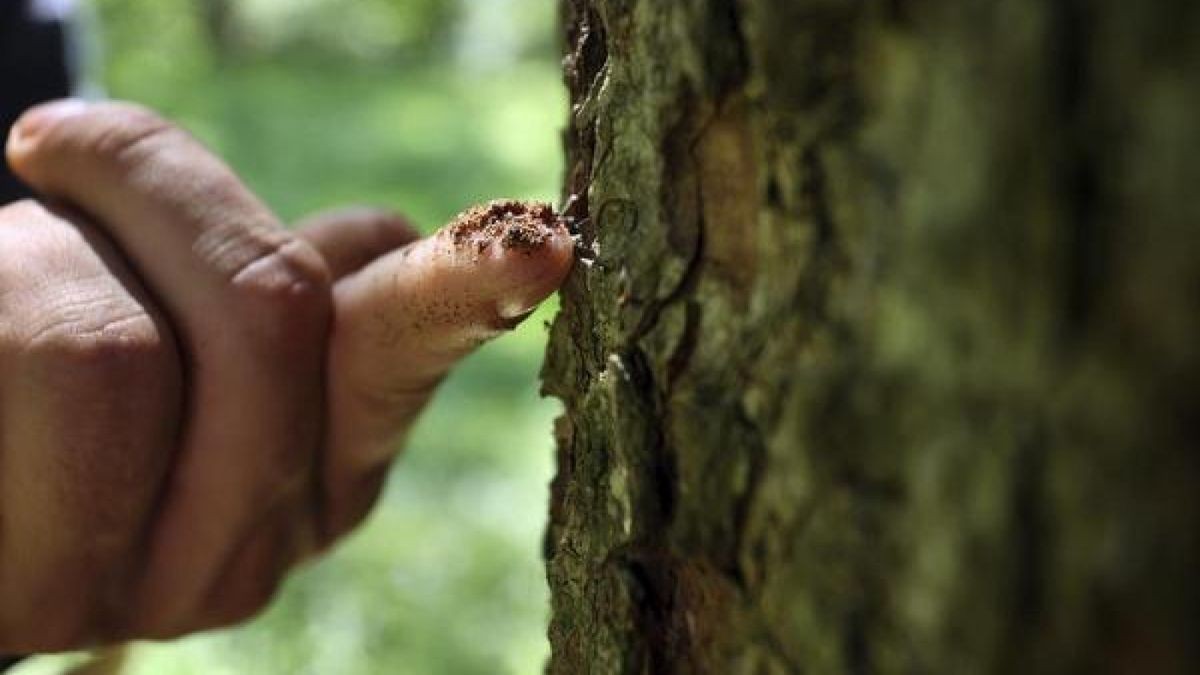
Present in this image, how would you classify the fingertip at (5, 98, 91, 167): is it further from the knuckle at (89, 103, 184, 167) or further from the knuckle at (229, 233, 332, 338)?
the knuckle at (229, 233, 332, 338)

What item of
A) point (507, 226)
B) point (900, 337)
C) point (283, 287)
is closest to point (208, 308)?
point (283, 287)

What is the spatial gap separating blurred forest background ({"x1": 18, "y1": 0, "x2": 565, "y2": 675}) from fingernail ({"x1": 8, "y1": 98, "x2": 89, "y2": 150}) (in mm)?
783

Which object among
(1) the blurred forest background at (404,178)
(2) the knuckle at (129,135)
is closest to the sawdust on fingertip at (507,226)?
(2) the knuckle at (129,135)

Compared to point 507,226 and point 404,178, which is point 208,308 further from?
point 404,178

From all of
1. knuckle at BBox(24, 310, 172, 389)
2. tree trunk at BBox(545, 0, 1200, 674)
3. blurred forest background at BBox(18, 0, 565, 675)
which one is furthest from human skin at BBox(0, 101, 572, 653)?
blurred forest background at BBox(18, 0, 565, 675)

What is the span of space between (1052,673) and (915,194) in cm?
19

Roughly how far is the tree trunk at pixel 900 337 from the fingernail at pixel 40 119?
66 centimetres

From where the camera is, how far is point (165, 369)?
1118 mm

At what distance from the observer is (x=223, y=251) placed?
3.81 ft

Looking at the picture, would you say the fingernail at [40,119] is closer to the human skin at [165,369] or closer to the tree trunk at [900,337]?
the human skin at [165,369]

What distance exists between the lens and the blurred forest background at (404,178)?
226 centimetres

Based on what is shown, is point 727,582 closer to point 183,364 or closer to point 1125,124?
point 1125,124

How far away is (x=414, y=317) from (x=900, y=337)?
1.98ft

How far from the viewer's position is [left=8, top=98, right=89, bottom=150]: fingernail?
4.04 ft
